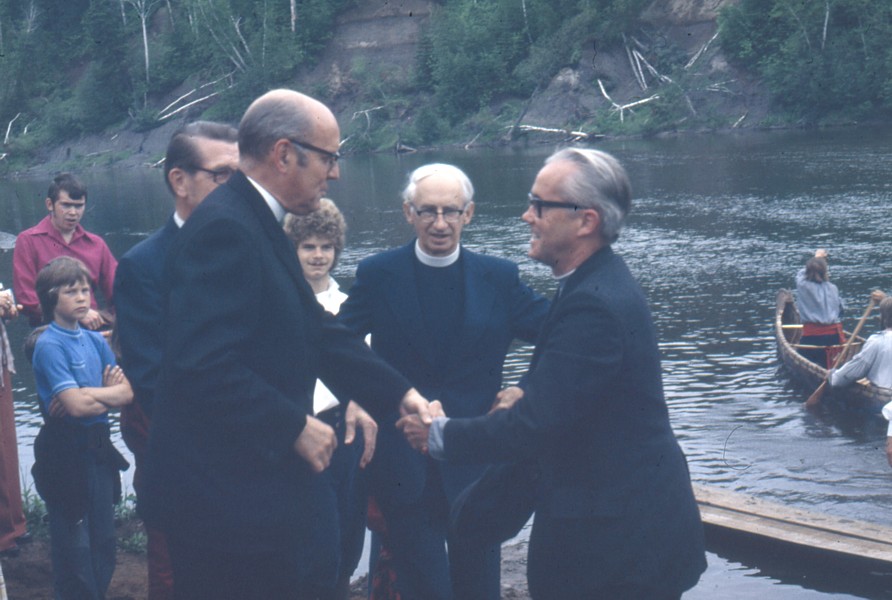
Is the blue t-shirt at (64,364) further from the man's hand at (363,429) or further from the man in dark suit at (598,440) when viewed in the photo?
the man in dark suit at (598,440)

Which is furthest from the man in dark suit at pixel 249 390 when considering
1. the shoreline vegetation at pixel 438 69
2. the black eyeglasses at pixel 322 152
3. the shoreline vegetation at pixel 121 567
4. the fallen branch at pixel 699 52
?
the fallen branch at pixel 699 52

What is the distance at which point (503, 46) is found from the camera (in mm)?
63562

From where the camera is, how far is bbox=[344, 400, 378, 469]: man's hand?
5.11 m

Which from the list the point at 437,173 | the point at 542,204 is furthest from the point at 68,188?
the point at 542,204

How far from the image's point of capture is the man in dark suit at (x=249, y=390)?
3.19m

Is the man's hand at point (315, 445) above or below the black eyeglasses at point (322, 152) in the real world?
below

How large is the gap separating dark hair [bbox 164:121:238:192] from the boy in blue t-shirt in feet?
3.22

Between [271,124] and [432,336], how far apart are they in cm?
167

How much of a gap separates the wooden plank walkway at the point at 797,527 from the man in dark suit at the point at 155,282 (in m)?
3.69

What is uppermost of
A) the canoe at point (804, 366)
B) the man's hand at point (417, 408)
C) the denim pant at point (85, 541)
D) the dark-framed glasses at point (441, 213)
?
the dark-framed glasses at point (441, 213)

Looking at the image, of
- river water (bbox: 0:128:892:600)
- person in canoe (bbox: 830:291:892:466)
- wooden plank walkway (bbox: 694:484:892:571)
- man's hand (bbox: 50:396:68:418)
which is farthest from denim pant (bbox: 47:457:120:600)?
person in canoe (bbox: 830:291:892:466)

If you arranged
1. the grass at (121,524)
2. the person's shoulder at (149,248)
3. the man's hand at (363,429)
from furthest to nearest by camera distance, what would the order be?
the grass at (121,524) → the man's hand at (363,429) → the person's shoulder at (149,248)

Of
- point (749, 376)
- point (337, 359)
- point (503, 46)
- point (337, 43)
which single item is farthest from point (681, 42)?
point (337, 359)

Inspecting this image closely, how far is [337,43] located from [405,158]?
701 inches
